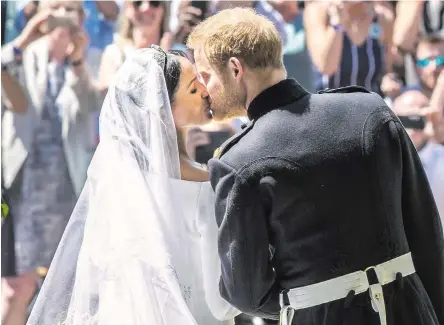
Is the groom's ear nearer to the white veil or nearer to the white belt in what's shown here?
the white veil

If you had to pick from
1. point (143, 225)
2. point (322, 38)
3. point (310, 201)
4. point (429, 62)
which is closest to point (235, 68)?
point (310, 201)

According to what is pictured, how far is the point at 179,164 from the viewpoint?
1771 millimetres

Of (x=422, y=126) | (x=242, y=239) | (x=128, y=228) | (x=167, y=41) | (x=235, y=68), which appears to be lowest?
(x=422, y=126)

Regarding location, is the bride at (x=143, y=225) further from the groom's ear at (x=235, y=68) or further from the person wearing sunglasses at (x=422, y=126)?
the person wearing sunglasses at (x=422, y=126)

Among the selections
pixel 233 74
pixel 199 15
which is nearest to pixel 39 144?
pixel 199 15

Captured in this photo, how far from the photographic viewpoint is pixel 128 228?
1607mm

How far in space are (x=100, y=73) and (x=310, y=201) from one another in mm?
2328

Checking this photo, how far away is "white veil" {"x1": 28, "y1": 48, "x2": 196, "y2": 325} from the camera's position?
1.58 m

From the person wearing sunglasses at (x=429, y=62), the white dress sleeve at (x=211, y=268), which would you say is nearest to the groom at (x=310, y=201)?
the white dress sleeve at (x=211, y=268)

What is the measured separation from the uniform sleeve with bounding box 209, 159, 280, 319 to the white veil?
9.2 inches

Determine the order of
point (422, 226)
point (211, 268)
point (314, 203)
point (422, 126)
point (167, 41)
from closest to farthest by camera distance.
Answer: point (314, 203), point (422, 226), point (211, 268), point (422, 126), point (167, 41)

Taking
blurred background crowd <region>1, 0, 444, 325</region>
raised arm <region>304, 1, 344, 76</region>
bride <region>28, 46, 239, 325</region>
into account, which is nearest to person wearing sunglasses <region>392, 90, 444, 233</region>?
blurred background crowd <region>1, 0, 444, 325</region>

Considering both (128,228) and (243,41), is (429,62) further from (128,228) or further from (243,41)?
(128,228)

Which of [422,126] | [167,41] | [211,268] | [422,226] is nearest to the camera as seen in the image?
[422,226]
